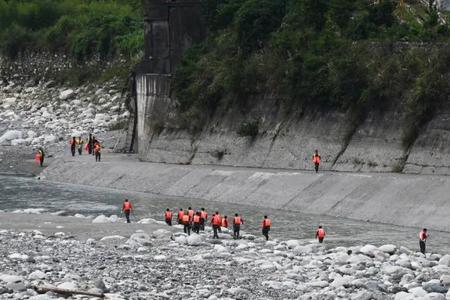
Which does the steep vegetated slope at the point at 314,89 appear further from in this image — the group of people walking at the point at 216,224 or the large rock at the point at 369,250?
the large rock at the point at 369,250

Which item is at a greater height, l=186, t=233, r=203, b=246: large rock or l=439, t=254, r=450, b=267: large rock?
l=439, t=254, r=450, b=267: large rock

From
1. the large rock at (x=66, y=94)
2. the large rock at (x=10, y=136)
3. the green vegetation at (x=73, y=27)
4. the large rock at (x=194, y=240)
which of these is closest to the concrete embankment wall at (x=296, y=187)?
the large rock at (x=194, y=240)

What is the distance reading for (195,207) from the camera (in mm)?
59844

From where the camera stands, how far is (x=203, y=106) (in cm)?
7625

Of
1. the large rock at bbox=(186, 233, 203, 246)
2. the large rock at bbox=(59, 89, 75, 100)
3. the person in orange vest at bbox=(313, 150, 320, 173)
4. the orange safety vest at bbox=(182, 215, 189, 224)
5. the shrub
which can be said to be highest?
the large rock at bbox=(59, 89, 75, 100)

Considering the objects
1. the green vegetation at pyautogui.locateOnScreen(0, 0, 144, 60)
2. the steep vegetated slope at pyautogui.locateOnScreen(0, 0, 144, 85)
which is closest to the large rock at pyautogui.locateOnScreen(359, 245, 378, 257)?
the steep vegetated slope at pyautogui.locateOnScreen(0, 0, 144, 85)

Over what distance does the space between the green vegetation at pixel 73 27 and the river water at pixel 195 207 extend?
4552 cm

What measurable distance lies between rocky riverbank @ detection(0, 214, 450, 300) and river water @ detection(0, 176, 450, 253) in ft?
9.50

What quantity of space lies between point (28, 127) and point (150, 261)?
220 ft

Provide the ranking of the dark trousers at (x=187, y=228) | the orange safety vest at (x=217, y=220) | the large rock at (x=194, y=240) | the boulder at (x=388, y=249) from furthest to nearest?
the dark trousers at (x=187, y=228) < the orange safety vest at (x=217, y=220) < the large rock at (x=194, y=240) < the boulder at (x=388, y=249)

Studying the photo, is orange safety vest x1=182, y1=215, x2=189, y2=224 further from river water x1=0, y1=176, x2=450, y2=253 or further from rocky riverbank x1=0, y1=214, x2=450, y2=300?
river water x1=0, y1=176, x2=450, y2=253

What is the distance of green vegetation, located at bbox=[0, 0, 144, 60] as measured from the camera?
121438 millimetres

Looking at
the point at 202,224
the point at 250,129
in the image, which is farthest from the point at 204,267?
the point at 250,129

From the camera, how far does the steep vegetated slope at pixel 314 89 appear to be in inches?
2371
